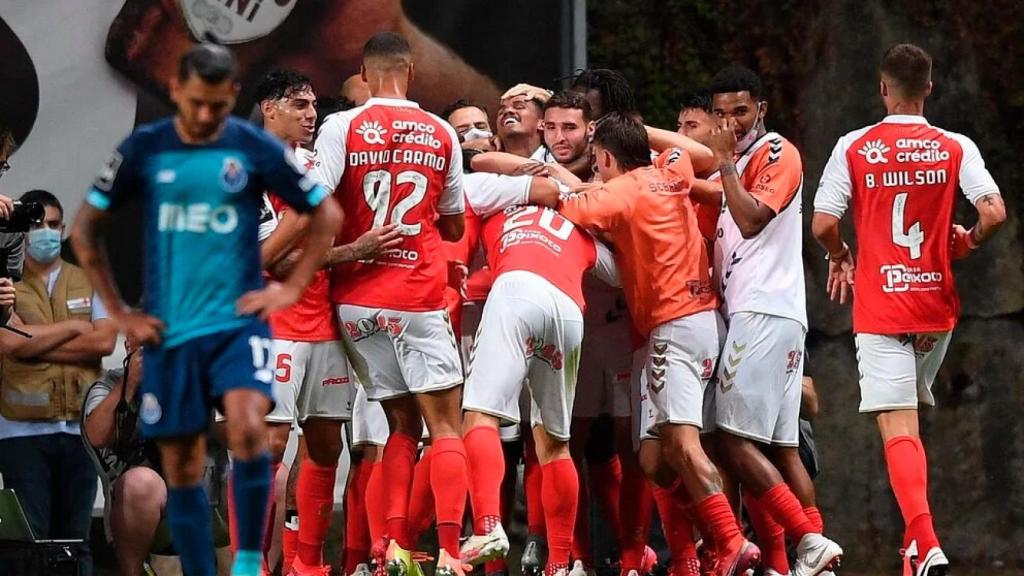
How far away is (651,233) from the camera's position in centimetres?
766

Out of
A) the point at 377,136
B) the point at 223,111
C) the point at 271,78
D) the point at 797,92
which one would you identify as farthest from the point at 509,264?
the point at 797,92

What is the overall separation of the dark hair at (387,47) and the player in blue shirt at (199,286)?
67.1 inches

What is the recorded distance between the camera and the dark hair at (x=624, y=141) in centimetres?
776

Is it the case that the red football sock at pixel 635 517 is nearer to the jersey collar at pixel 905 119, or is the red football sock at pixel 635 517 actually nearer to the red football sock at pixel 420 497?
the red football sock at pixel 420 497

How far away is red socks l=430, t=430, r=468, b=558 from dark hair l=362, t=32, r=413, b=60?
1.62m

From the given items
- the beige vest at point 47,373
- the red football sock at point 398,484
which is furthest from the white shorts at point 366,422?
the beige vest at point 47,373

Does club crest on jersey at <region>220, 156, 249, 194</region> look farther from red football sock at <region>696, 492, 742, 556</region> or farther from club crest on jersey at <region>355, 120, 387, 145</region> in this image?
red football sock at <region>696, 492, 742, 556</region>

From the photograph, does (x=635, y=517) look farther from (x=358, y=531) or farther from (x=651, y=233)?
(x=651, y=233)

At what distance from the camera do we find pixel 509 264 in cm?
752

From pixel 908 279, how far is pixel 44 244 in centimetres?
414

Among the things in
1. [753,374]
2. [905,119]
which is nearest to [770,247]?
[753,374]

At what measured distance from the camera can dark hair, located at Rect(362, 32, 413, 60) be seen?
7.35m

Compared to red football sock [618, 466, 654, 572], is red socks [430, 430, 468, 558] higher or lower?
higher

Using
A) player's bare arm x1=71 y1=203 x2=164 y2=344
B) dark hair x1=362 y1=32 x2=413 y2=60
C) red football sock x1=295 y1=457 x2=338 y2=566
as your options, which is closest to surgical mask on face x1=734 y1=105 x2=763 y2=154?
dark hair x1=362 y1=32 x2=413 y2=60
